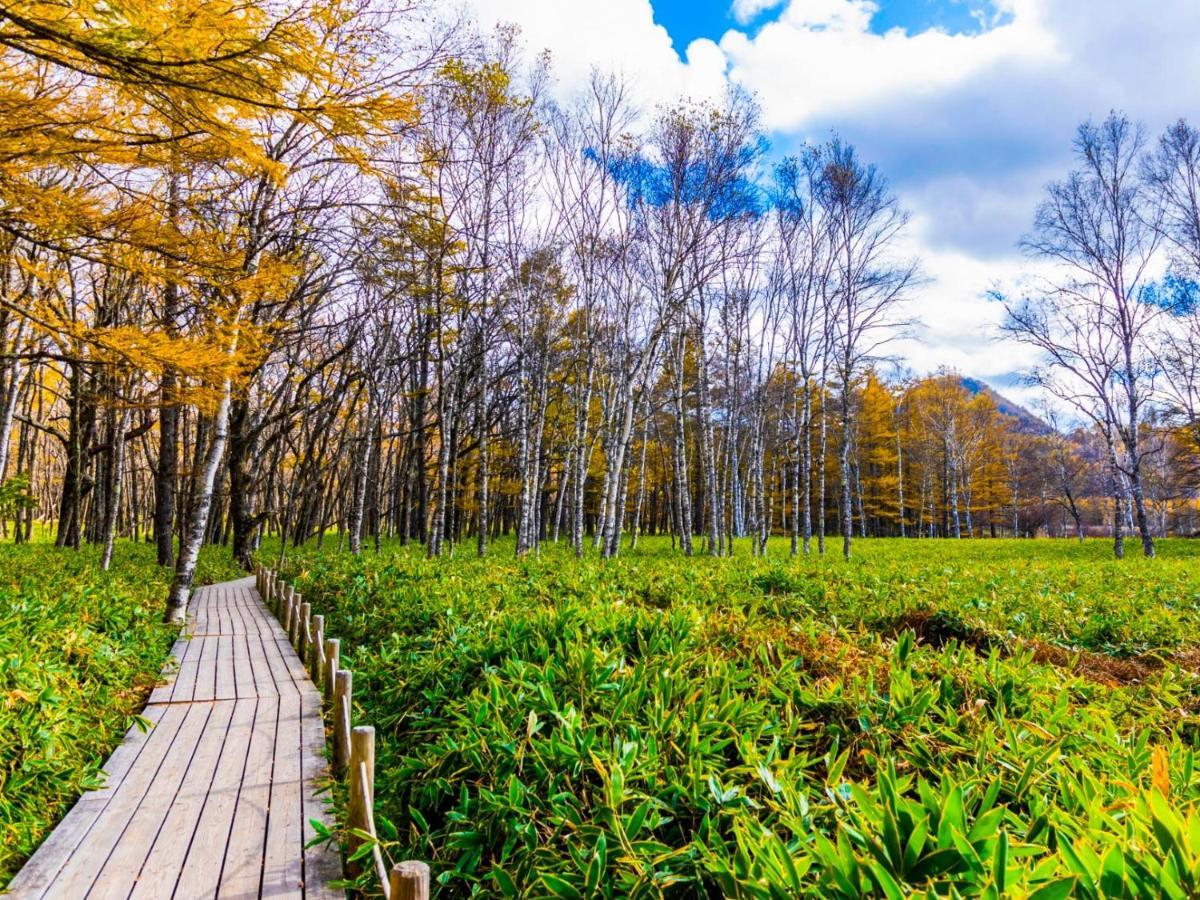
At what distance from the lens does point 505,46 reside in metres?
13.5

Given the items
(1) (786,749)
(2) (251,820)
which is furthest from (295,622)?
(1) (786,749)

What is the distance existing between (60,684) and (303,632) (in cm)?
272

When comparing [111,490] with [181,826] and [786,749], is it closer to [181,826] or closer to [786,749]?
[181,826]

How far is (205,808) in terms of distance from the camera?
3721 mm

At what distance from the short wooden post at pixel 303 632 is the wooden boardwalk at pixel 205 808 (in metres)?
0.78

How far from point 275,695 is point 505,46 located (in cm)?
1411

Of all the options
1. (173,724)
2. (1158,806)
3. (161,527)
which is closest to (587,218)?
(161,527)

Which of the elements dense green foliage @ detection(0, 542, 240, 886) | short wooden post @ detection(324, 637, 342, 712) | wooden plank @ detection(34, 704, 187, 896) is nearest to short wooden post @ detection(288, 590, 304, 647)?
dense green foliage @ detection(0, 542, 240, 886)

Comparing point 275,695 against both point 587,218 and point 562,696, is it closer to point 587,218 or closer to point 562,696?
point 562,696

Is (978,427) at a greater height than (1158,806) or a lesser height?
greater

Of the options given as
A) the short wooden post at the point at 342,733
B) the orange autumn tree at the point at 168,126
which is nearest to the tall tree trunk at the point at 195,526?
the orange autumn tree at the point at 168,126

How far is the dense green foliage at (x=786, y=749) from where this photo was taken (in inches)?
66.4

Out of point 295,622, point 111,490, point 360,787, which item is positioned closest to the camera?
point 360,787

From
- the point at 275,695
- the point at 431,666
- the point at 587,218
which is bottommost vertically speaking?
the point at 275,695
